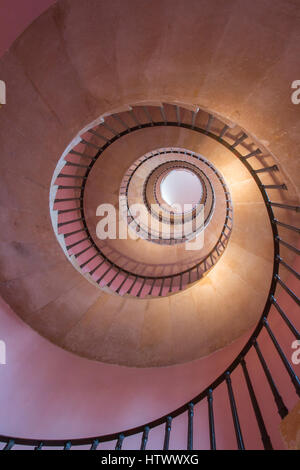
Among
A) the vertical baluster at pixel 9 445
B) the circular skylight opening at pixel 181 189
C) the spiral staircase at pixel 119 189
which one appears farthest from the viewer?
the circular skylight opening at pixel 181 189

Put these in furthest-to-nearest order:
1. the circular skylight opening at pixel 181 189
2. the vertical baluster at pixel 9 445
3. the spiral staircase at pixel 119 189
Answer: the circular skylight opening at pixel 181 189 < the spiral staircase at pixel 119 189 < the vertical baluster at pixel 9 445

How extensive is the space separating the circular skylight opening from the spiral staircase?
19.7 feet

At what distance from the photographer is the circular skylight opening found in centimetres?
1258

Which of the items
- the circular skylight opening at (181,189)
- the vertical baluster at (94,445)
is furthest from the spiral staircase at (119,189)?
the circular skylight opening at (181,189)

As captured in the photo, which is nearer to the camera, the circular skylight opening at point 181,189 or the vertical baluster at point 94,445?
the vertical baluster at point 94,445

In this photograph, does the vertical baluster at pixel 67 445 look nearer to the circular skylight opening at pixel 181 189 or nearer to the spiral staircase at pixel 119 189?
the spiral staircase at pixel 119 189

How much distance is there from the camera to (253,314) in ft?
15.9

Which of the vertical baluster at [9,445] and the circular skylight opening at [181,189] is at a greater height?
the circular skylight opening at [181,189]

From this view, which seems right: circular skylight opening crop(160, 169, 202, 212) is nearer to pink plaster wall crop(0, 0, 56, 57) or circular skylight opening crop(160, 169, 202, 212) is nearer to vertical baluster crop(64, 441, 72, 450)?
pink plaster wall crop(0, 0, 56, 57)

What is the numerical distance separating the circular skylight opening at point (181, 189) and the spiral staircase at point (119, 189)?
600 centimetres

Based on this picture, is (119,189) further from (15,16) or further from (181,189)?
(181,189)

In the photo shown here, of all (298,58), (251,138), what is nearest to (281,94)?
(298,58)

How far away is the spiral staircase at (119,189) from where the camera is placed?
270 cm

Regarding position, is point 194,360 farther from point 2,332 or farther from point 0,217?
point 0,217
